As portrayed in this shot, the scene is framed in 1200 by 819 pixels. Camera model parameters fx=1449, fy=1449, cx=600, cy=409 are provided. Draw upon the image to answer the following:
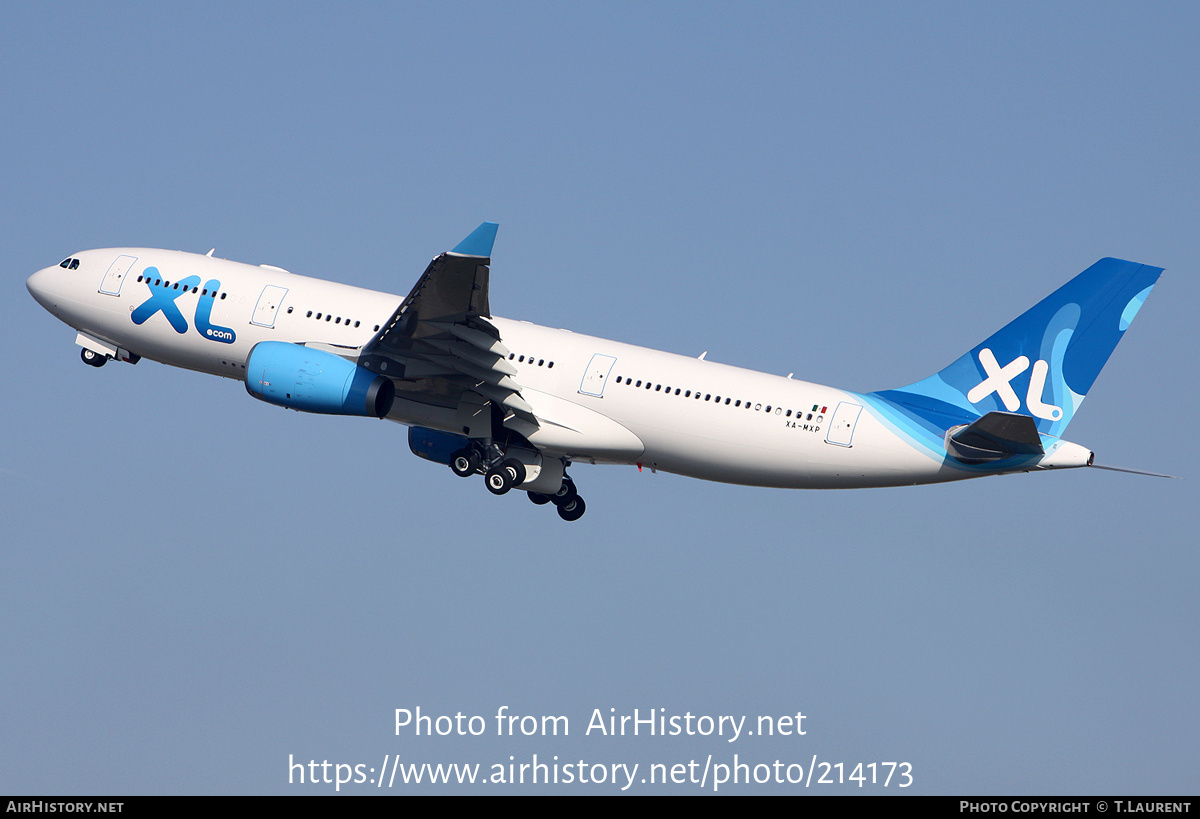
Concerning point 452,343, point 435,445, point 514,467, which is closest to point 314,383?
point 452,343

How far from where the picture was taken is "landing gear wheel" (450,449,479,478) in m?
41.4

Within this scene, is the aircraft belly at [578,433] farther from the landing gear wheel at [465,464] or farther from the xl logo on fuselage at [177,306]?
the xl logo on fuselage at [177,306]

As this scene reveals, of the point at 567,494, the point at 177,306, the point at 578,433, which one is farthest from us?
the point at 567,494

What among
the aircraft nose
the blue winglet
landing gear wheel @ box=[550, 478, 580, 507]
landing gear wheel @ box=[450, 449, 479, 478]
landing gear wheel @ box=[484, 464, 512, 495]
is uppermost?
the aircraft nose

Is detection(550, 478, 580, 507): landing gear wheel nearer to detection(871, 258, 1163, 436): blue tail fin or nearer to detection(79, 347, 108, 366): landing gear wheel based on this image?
detection(871, 258, 1163, 436): blue tail fin

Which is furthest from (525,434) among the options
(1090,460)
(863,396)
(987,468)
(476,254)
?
(1090,460)

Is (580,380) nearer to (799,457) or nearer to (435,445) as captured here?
(435,445)

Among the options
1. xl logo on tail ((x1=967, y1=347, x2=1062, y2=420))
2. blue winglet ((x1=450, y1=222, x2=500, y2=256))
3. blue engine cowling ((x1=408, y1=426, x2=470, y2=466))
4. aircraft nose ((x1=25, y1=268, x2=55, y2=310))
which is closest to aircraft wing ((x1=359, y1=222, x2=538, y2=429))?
blue winglet ((x1=450, y1=222, x2=500, y2=256))

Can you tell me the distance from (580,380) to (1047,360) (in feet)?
40.6

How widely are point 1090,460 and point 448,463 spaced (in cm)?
1839

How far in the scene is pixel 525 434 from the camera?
39969 mm

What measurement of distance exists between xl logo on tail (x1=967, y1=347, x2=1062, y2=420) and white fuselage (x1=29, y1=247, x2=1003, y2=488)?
2512mm

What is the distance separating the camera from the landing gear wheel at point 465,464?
41.4 m

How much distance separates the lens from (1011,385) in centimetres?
3797
